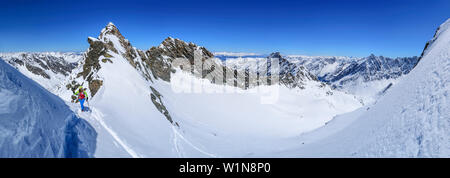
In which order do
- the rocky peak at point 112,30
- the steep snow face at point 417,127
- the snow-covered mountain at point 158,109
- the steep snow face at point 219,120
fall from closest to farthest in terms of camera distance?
the steep snow face at point 417,127, the snow-covered mountain at point 158,109, the steep snow face at point 219,120, the rocky peak at point 112,30

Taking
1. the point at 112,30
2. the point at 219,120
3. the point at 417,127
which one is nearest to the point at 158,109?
the point at 219,120

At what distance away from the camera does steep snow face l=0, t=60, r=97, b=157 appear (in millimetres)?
5825

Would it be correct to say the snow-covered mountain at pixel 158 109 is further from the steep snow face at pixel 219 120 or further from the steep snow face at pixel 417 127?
the steep snow face at pixel 417 127

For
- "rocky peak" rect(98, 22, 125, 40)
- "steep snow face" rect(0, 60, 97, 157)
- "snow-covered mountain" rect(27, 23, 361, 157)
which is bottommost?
"steep snow face" rect(0, 60, 97, 157)

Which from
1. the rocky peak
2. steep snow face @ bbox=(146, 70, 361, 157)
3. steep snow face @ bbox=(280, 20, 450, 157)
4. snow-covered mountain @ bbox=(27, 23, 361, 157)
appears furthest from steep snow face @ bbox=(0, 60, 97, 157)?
the rocky peak

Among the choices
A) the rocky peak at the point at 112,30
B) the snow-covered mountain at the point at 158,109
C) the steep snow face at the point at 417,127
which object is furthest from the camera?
the rocky peak at the point at 112,30

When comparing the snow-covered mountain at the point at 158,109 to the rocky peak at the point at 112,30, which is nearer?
the snow-covered mountain at the point at 158,109

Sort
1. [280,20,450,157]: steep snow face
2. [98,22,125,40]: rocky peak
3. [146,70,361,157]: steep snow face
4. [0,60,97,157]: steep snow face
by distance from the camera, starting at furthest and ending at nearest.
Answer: [98,22,125,40]: rocky peak
[146,70,361,157]: steep snow face
[280,20,450,157]: steep snow face
[0,60,97,157]: steep snow face

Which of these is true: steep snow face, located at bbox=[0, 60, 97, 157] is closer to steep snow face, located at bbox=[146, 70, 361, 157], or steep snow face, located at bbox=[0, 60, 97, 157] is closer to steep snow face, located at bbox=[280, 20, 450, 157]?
steep snow face, located at bbox=[146, 70, 361, 157]

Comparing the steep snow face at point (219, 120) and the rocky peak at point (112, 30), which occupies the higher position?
the rocky peak at point (112, 30)

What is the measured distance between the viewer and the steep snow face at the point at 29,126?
5.82 metres

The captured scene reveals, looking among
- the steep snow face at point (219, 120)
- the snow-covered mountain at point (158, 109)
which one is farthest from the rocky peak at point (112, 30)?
the steep snow face at point (219, 120)
